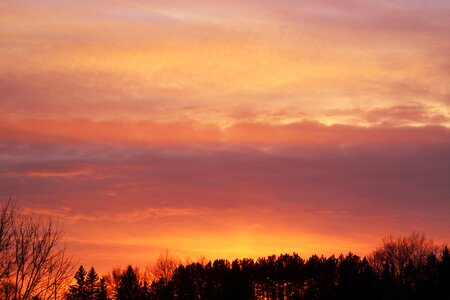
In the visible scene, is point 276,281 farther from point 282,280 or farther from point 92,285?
point 92,285

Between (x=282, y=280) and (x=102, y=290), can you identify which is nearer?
(x=282, y=280)

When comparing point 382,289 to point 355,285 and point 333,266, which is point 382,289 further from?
point 333,266

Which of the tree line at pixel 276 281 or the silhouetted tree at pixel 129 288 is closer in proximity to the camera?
the tree line at pixel 276 281

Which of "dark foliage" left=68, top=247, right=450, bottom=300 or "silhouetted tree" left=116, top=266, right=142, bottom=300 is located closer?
"dark foliage" left=68, top=247, right=450, bottom=300

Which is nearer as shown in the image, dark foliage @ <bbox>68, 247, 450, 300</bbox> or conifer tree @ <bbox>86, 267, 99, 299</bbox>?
dark foliage @ <bbox>68, 247, 450, 300</bbox>

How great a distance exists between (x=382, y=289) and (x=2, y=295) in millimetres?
77098

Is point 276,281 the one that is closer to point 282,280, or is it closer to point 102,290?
point 282,280

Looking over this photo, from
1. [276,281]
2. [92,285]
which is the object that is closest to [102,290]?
[92,285]

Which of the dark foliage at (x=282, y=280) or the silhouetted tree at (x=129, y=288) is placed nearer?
the dark foliage at (x=282, y=280)

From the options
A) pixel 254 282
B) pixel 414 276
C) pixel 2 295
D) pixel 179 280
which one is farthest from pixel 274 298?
pixel 2 295

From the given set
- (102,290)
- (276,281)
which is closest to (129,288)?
(102,290)

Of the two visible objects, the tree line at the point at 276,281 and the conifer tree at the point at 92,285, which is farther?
the conifer tree at the point at 92,285

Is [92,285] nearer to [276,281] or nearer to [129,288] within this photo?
[129,288]

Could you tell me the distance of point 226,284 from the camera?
5172 inches
